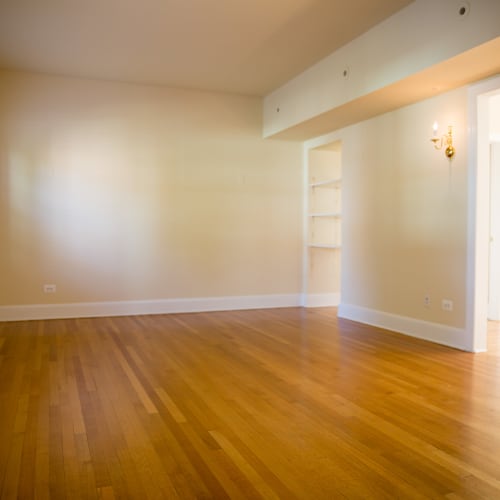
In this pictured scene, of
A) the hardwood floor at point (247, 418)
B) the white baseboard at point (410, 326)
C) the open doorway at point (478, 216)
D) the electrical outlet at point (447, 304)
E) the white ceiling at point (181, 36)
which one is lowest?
the hardwood floor at point (247, 418)

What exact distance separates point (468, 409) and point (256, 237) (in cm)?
475

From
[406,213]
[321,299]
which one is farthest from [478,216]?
[321,299]

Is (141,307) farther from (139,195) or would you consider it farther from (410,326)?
(410,326)

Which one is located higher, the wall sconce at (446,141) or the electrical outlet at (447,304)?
the wall sconce at (446,141)

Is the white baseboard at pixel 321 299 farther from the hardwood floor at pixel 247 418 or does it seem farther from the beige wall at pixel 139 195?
the hardwood floor at pixel 247 418

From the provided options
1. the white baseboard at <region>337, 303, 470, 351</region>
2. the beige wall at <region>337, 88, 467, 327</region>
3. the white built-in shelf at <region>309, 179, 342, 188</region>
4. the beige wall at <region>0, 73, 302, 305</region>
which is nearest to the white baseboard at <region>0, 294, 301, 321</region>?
the beige wall at <region>0, 73, 302, 305</region>

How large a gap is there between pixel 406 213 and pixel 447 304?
1.13 meters

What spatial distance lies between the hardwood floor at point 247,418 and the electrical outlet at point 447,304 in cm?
40

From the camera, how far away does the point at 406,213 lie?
18.7 ft

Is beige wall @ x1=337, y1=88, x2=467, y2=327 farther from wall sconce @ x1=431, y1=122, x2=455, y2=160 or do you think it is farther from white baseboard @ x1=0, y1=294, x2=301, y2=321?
white baseboard @ x1=0, y1=294, x2=301, y2=321

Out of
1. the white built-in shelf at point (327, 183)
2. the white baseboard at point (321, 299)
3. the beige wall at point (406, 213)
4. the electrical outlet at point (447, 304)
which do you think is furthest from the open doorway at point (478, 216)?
the white baseboard at point (321, 299)

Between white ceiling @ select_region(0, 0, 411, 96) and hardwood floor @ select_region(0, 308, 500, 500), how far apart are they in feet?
9.94

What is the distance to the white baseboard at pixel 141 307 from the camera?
654 cm

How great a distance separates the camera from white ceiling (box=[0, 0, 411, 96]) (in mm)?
4532
